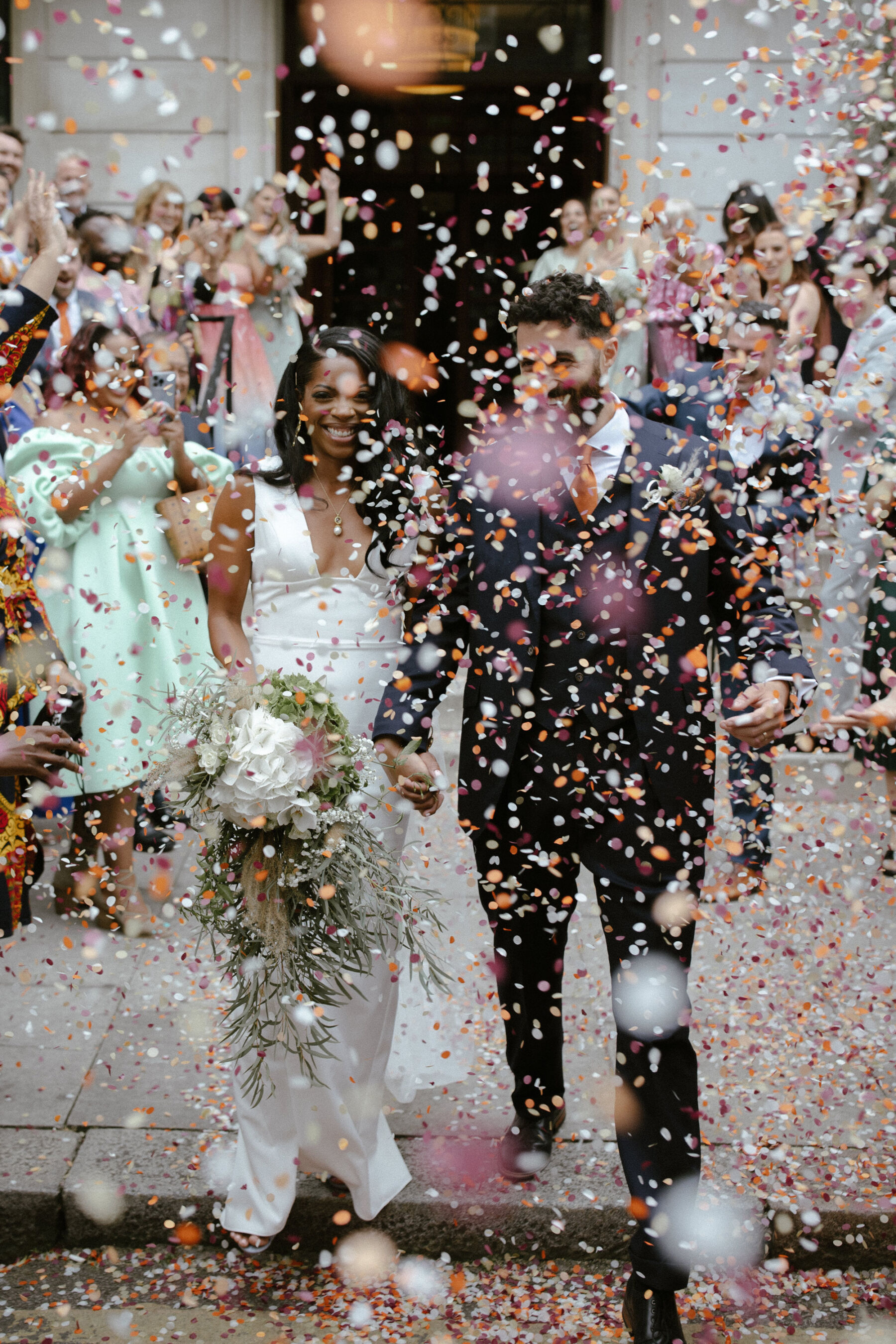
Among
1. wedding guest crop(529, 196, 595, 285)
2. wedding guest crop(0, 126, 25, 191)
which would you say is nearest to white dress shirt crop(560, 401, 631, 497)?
wedding guest crop(529, 196, 595, 285)

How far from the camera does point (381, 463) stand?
3178mm

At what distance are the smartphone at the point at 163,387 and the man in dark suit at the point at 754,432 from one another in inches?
61.0

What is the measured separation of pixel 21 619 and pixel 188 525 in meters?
1.31

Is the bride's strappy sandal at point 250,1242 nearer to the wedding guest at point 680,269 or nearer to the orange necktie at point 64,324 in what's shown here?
the wedding guest at point 680,269

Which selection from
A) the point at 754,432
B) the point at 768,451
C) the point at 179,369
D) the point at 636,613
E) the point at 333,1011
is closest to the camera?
the point at 636,613

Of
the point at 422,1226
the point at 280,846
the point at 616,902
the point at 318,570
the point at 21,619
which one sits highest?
the point at 318,570

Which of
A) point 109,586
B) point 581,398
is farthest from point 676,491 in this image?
point 109,586

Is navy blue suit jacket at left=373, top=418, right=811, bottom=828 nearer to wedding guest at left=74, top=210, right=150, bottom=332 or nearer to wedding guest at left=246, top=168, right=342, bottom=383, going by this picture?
wedding guest at left=74, top=210, right=150, bottom=332

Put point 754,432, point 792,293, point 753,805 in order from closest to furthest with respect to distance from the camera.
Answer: point 754,432 → point 753,805 → point 792,293

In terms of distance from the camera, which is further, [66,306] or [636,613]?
[66,306]

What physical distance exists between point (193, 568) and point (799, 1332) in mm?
3000

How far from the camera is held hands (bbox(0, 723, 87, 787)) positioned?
2764 mm

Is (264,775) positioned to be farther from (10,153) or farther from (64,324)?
(10,153)

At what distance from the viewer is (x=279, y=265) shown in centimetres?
661
